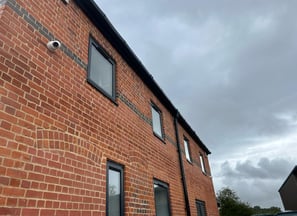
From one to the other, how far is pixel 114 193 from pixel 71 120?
1.66m

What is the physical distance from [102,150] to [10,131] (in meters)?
1.78

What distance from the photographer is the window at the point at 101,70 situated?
450 cm

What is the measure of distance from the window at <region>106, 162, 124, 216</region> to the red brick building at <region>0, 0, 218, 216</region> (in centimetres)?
2

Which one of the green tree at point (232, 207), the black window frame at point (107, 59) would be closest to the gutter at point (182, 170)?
the black window frame at point (107, 59)

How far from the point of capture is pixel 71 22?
415 centimetres

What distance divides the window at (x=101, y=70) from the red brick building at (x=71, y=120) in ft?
0.09

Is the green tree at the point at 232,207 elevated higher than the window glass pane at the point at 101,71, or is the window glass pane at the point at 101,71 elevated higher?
the window glass pane at the point at 101,71

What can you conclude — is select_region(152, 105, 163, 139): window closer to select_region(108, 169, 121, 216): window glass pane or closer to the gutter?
the gutter

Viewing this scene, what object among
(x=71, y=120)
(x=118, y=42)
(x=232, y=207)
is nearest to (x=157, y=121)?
(x=118, y=42)

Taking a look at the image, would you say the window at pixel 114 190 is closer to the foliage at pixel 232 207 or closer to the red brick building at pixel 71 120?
the red brick building at pixel 71 120

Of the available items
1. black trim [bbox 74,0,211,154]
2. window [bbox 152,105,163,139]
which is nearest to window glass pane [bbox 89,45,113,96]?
black trim [bbox 74,0,211,154]

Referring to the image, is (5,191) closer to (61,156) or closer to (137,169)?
(61,156)

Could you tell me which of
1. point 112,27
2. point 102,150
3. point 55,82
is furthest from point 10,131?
point 112,27

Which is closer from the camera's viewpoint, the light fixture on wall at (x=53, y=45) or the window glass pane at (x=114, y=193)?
the light fixture on wall at (x=53, y=45)
